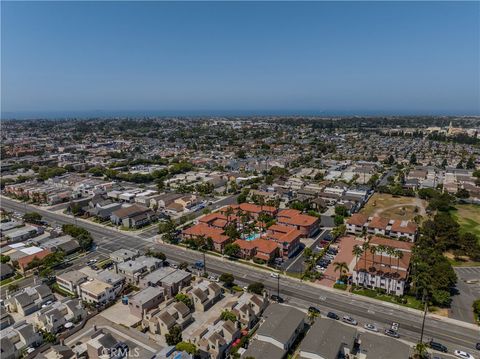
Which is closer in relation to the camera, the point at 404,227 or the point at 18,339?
the point at 18,339

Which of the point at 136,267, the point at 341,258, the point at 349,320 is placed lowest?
the point at 349,320

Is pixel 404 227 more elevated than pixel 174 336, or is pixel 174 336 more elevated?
pixel 404 227

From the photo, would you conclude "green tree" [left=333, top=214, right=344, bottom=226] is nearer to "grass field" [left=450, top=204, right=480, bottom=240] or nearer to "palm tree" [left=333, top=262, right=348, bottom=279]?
"palm tree" [left=333, top=262, right=348, bottom=279]

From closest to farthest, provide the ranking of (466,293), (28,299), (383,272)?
(28,299)
(466,293)
(383,272)

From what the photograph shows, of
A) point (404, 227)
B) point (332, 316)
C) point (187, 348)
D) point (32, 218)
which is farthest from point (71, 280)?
point (404, 227)

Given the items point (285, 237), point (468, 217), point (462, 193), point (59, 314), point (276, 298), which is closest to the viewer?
point (59, 314)

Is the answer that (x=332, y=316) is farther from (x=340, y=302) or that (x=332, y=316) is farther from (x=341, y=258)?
(x=341, y=258)

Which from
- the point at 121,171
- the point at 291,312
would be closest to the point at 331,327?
the point at 291,312

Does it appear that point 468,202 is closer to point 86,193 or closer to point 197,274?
point 197,274
